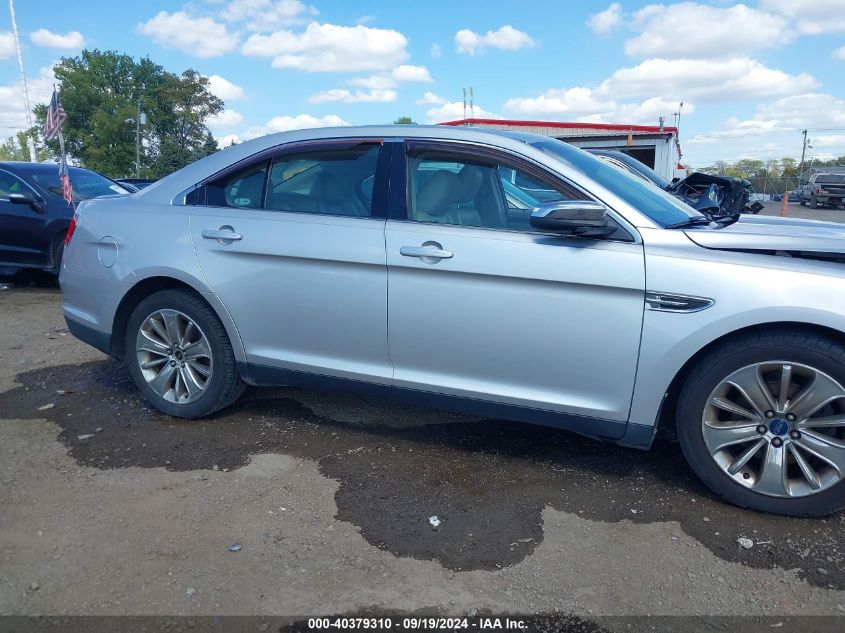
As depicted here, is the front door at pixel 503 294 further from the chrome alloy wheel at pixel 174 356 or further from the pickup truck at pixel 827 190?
the pickup truck at pixel 827 190

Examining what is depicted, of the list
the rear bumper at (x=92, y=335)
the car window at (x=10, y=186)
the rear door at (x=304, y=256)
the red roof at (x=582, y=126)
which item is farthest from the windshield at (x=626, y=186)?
the red roof at (x=582, y=126)

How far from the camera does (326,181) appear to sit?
146 inches

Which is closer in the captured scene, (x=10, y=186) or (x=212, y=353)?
(x=212, y=353)

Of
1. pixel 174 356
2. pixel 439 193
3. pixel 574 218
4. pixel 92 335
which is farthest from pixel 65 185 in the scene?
pixel 574 218

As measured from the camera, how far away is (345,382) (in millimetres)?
3668

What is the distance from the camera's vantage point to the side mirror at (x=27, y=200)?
8148mm

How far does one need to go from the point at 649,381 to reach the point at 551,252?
75 centimetres

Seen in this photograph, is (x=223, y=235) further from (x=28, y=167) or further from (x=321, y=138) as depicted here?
(x=28, y=167)

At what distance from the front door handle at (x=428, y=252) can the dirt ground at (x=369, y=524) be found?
3.67 ft

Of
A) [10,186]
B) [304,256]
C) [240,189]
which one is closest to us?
[304,256]

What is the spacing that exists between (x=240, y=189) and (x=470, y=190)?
141cm

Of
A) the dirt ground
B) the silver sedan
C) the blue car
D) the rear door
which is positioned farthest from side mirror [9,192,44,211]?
the rear door

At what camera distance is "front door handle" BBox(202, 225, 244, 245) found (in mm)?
3734

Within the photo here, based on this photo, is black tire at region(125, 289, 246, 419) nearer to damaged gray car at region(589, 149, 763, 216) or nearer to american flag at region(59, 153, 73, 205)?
damaged gray car at region(589, 149, 763, 216)
